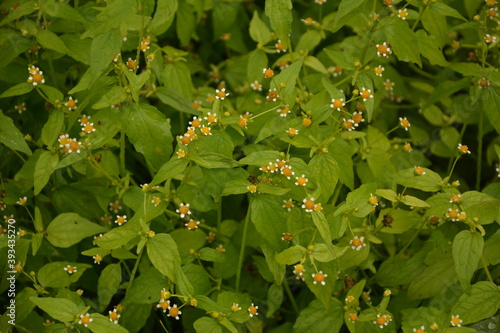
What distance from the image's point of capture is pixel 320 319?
6.88ft

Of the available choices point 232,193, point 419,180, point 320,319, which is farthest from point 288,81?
point 320,319

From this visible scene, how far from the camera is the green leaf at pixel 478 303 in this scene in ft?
6.34

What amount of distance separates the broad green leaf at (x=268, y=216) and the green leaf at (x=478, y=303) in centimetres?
63

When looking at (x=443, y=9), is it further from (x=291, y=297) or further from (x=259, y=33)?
(x=291, y=297)

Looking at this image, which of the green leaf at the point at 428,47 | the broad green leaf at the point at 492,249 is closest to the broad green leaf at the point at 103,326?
the broad green leaf at the point at 492,249

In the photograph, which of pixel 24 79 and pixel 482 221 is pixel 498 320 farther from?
pixel 24 79

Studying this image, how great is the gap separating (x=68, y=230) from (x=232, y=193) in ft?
2.22

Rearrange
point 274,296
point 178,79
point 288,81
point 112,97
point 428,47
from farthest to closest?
point 178,79 < point 428,47 < point 274,296 < point 288,81 < point 112,97

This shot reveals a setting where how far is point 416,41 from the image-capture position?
2.18m

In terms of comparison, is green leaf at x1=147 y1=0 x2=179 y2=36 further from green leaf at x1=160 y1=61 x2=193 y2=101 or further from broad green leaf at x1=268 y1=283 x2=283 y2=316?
broad green leaf at x1=268 y1=283 x2=283 y2=316

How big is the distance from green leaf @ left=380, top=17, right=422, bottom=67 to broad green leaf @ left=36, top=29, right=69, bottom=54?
117 centimetres

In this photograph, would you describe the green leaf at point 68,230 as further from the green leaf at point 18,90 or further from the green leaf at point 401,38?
the green leaf at point 401,38

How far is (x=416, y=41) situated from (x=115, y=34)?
3.48 feet

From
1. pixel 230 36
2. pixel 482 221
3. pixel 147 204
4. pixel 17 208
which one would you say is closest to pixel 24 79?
pixel 17 208
